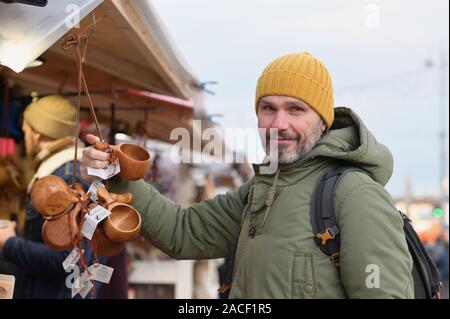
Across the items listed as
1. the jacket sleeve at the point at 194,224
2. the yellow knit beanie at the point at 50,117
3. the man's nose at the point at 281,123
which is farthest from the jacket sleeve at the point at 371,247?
the yellow knit beanie at the point at 50,117

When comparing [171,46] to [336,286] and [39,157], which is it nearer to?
[39,157]

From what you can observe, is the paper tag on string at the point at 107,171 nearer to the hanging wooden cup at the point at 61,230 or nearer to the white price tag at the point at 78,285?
the hanging wooden cup at the point at 61,230

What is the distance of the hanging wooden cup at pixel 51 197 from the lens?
1792mm

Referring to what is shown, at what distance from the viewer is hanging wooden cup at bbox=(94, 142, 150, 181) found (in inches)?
72.9

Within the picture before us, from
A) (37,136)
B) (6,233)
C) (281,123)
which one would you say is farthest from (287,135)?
(37,136)

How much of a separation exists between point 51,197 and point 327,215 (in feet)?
2.44

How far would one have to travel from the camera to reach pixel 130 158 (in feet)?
6.12

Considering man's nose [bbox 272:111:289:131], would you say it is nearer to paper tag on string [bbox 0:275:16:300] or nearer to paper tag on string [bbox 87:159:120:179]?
paper tag on string [bbox 87:159:120:179]

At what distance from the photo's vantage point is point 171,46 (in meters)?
2.95

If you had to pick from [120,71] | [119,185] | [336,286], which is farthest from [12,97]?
[336,286]

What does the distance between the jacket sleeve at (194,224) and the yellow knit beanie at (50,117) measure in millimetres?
963

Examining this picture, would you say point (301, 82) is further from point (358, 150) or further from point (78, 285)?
point (78, 285)

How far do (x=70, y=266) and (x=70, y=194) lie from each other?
21 centimetres

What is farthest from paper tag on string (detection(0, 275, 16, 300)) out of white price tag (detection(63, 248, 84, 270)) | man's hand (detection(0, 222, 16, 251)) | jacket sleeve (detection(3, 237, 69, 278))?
man's hand (detection(0, 222, 16, 251))
